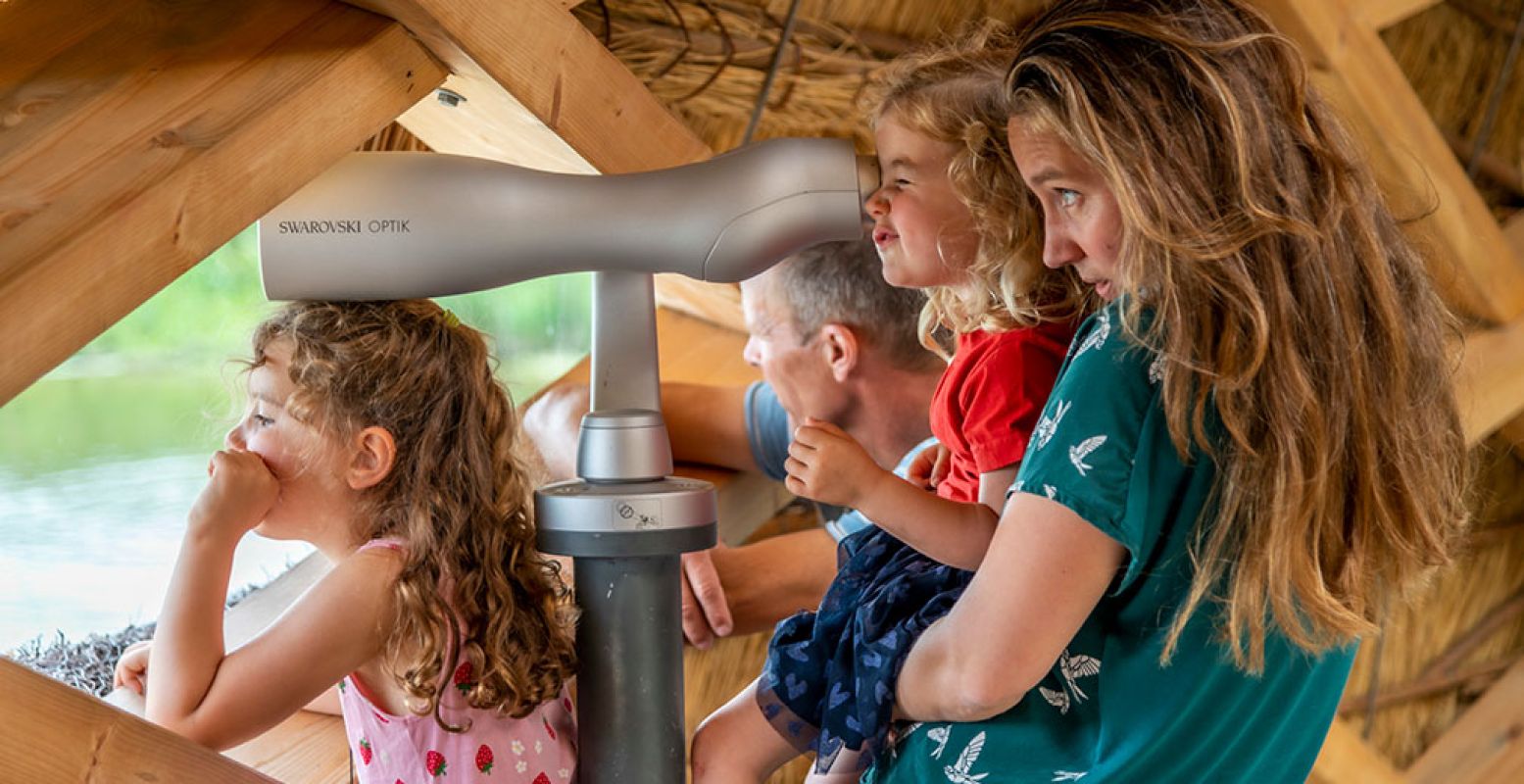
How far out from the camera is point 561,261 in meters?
1.08

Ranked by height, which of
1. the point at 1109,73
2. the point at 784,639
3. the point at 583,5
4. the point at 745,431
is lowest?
the point at 745,431

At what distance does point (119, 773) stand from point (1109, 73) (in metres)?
0.71

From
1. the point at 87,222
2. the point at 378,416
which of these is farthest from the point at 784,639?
the point at 87,222

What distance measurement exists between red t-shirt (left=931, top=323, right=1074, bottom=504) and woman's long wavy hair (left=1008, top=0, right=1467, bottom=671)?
17 cm

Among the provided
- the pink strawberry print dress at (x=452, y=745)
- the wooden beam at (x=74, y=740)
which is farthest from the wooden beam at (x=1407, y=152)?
the wooden beam at (x=74, y=740)

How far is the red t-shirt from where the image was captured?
1.18 metres

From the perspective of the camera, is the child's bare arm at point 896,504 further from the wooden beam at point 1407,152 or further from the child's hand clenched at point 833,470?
the wooden beam at point 1407,152

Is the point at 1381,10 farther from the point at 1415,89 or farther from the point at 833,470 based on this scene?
the point at 833,470

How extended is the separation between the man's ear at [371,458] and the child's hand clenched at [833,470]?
310 millimetres

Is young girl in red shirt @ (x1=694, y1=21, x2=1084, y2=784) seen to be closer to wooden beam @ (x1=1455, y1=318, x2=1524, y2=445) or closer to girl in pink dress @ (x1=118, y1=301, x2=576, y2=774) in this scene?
girl in pink dress @ (x1=118, y1=301, x2=576, y2=774)

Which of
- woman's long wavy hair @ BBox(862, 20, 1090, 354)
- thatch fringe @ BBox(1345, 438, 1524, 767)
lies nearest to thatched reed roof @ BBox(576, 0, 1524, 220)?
woman's long wavy hair @ BBox(862, 20, 1090, 354)

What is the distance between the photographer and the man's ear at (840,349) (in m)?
1.72

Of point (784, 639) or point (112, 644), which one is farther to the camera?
point (112, 644)

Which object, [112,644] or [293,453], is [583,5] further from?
[112,644]
